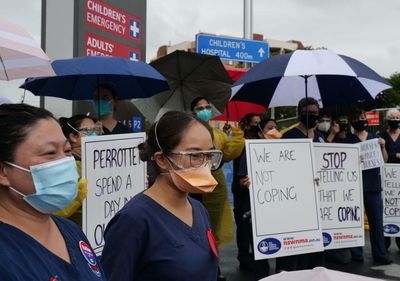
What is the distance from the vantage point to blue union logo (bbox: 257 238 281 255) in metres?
4.84

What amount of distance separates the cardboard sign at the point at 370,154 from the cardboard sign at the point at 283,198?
5.84ft

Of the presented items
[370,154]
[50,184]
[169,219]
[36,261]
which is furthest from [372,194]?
[36,261]

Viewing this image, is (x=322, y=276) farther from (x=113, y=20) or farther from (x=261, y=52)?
(x=261, y=52)

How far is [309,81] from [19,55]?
3823 millimetres

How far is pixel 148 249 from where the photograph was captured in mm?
2152

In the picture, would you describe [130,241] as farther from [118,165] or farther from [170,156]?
[118,165]

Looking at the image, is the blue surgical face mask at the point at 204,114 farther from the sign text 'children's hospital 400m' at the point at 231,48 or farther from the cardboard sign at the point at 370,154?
the sign text 'children's hospital 400m' at the point at 231,48

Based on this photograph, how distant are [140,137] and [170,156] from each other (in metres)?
2.21

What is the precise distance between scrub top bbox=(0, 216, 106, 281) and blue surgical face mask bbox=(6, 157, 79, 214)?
0.39 ft

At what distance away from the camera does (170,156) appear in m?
2.43

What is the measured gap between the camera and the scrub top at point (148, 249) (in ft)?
6.97

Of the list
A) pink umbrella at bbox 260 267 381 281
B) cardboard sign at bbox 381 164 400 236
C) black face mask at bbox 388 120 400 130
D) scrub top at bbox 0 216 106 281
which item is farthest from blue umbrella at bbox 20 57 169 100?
cardboard sign at bbox 381 164 400 236

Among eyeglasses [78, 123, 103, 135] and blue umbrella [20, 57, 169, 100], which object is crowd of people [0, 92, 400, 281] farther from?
blue umbrella [20, 57, 169, 100]

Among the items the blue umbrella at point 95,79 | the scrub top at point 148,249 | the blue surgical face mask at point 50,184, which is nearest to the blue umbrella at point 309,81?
the blue umbrella at point 95,79
